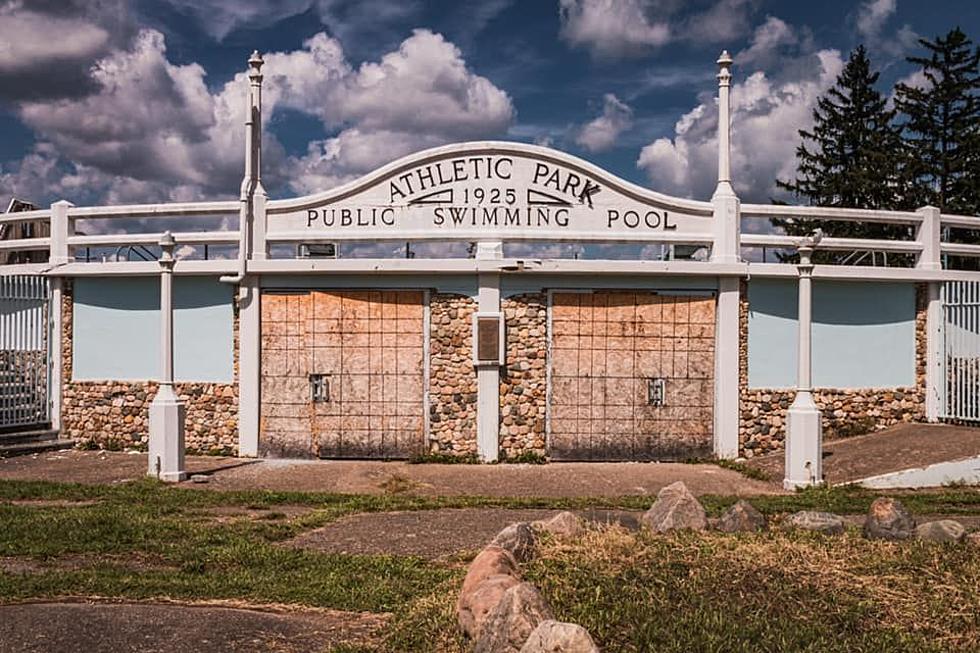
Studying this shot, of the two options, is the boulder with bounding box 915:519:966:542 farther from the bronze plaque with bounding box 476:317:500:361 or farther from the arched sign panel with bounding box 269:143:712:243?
the arched sign panel with bounding box 269:143:712:243

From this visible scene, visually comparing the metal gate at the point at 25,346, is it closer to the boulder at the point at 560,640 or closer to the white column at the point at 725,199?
the white column at the point at 725,199

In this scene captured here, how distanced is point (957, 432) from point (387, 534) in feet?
32.9

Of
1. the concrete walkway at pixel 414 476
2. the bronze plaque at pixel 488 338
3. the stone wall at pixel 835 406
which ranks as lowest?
the concrete walkway at pixel 414 476

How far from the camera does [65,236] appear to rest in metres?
15.9

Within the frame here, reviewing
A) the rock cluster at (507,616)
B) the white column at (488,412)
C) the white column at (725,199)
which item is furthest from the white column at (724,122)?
the rock cluster at (507,616)

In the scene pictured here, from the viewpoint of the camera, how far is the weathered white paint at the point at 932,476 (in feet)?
39.4

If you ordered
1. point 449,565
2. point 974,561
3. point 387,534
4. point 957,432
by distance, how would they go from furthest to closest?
1. point 957,432
2. point 387,534
3. point 449,565
4. point 974,561

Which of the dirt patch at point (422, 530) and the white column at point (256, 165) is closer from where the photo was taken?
the dirt patch at point (422, 530)

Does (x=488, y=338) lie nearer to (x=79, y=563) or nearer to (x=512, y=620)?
(x=79, y=563)

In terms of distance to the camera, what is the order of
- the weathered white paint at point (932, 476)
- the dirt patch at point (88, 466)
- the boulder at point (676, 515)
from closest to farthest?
the boulder at point (676, 515) < the weathered white paint at point (932, 476) < the dirt patch at point (88, 466)

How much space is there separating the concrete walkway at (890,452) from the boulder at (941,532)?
4876 mm

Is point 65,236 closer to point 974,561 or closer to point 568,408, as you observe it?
point 568,408

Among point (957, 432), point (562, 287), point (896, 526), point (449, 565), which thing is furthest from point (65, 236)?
point (957, 432)

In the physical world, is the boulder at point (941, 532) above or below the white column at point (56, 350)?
below
